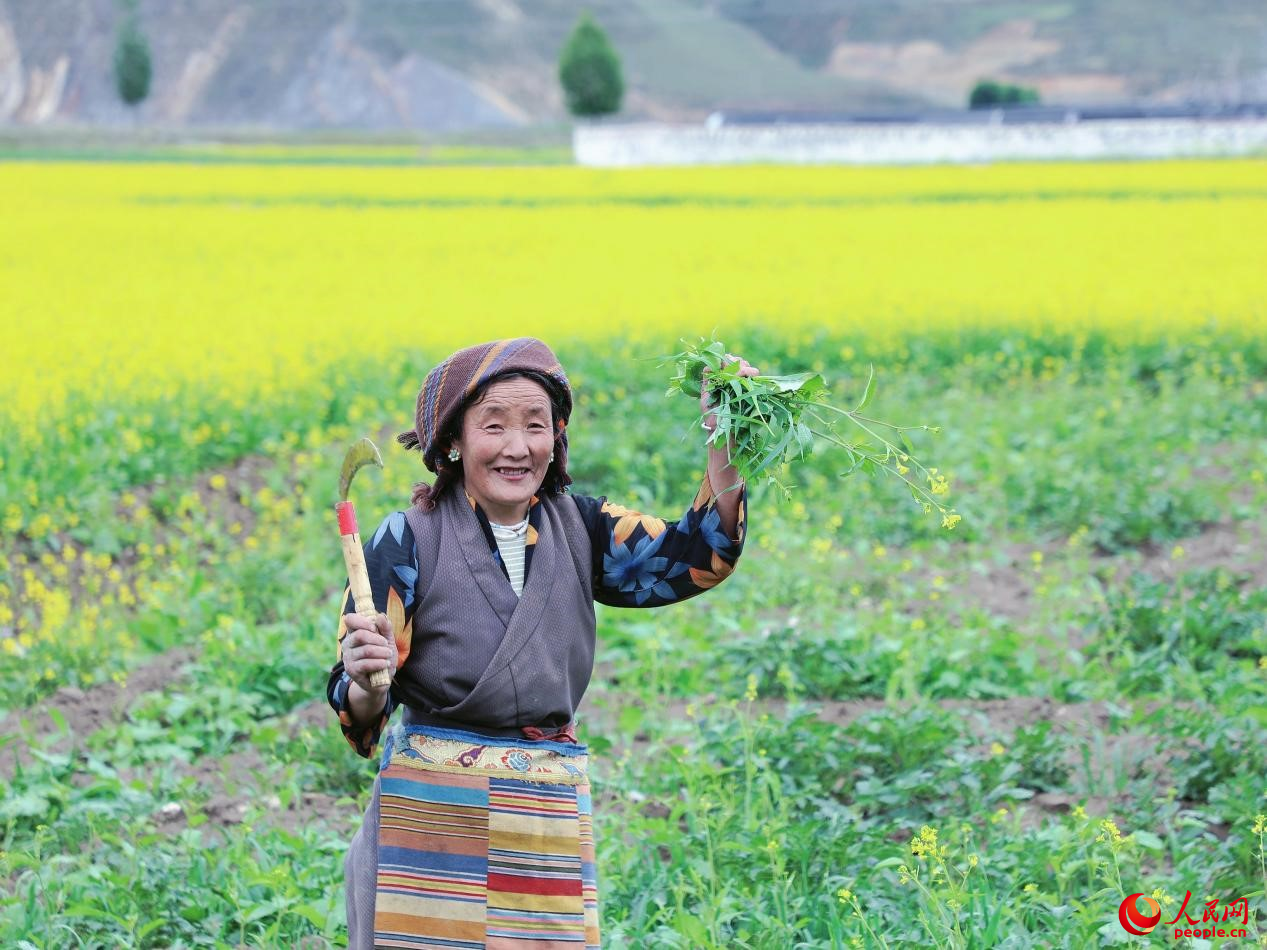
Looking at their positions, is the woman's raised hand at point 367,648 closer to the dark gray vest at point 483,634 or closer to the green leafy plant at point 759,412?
the dark gray vest at point 483,634

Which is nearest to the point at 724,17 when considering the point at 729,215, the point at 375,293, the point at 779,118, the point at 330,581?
the point at 779,118

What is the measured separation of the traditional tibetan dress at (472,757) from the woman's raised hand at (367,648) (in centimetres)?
12

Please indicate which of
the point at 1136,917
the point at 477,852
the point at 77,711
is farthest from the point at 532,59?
the point at 477,852

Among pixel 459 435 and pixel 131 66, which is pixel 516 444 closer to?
pixel 459 435

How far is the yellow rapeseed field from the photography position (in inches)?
401

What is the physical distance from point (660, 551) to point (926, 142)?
34203mm

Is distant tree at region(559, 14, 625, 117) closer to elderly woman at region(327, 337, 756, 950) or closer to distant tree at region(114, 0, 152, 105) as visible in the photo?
distant tree at region(114, 0, 152, 105)

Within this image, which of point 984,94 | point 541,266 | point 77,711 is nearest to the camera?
point 77,711

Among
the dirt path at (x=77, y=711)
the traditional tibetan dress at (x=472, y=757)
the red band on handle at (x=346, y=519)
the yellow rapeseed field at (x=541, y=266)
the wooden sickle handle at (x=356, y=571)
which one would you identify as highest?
the yellow rapeseed field at (x=541, y=266)

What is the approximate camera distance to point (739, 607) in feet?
19.3

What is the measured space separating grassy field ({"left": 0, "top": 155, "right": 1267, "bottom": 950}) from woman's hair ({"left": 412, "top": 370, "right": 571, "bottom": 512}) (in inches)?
39.3

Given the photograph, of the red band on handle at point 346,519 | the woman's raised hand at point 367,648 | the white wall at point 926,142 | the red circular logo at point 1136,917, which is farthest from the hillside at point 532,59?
the woman's raised hand at point 367,648

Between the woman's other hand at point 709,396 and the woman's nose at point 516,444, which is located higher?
the woman's other hand at point 709,396

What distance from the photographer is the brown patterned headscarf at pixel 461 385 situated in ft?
8.11
